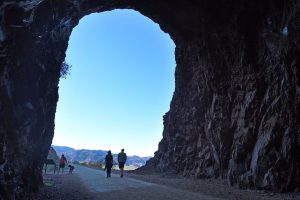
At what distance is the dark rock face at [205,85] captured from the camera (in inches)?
399

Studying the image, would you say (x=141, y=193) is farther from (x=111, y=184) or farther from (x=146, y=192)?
(x=111, y=184)

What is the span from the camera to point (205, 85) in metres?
32.4

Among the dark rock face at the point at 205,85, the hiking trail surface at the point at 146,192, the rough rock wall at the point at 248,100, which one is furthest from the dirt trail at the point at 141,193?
the rough rock wall at the point at 248,100

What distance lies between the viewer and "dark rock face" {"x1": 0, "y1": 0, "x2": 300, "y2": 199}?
1014 cm

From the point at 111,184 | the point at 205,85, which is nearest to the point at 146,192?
the point at 111,184

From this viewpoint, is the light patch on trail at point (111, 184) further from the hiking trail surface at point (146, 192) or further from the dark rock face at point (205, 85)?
the dark rock face at point (205, 85)

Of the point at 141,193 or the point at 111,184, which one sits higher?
the point at 111,184

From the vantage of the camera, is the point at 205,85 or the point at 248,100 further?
the point at 205,85

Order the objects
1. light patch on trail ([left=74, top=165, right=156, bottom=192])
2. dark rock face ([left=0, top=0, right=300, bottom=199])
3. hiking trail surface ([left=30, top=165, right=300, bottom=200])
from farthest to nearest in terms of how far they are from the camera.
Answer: light patch on trail ([left=74, top=165, right=156, bottom=192]) → hiking trail surface ([left=30, top=165, right=300, bottom=200]) → dark rock face ([left=0, top=0, right=300, bottom=199])

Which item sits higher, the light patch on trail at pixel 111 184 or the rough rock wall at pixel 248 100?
Result: the rough rock wall at pixel 248 100

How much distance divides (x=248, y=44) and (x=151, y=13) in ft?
44.4

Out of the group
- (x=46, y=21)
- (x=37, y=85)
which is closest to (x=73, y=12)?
(x=46, y=21)

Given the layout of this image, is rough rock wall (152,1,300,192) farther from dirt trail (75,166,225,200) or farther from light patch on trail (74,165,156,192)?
light patch on trail (74,165,156,192)

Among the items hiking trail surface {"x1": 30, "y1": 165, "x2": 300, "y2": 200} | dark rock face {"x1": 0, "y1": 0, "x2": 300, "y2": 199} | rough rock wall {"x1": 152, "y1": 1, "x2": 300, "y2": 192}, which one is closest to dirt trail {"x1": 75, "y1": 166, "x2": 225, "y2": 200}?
hiking trail surface {"x1": 30, "y1": 165, "x2": 300, "y2": 200}
